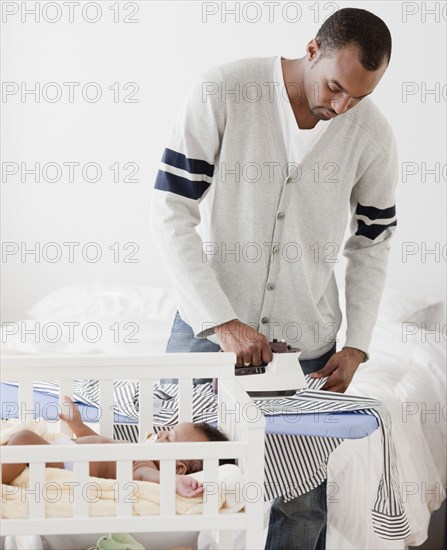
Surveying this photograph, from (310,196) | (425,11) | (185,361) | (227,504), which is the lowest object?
(227,504)

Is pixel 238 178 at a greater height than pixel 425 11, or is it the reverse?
pixel 425 11

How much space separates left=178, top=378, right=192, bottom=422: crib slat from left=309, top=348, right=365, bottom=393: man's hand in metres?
0.35

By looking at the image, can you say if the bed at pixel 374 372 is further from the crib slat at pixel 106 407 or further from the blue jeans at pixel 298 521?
the crib slat at pixel 106 407

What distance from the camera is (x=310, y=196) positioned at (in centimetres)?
171

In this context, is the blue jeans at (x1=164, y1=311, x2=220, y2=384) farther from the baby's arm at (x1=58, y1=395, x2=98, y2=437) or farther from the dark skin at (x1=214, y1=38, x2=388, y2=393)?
the baby's arm at (x1=58, y1=395, x2=98, y2=437)

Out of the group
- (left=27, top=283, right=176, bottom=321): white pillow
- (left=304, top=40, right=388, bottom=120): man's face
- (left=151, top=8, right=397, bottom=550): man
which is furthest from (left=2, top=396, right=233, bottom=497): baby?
(left=27, top=283, right=176, bottom=321): white pillow

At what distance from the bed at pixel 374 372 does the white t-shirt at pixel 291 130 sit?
30.0 inches

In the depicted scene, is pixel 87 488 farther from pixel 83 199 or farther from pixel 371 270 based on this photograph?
pixel 83 199

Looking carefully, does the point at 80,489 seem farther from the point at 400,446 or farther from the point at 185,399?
the point at 400,446

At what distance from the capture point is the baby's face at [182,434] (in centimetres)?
132

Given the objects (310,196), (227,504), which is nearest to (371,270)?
(310,196)

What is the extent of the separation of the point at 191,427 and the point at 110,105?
2426 mm

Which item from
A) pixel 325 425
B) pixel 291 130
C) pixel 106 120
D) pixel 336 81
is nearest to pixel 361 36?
pixel 336 81

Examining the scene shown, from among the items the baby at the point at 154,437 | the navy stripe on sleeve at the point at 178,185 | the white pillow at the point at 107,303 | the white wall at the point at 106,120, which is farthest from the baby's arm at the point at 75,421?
the white wall at the point at 106,120
